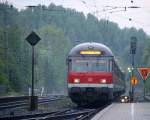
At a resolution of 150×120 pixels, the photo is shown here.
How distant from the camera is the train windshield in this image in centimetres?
3525

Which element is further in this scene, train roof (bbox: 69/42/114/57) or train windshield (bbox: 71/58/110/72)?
train roof (bbox: 69/42/114/57)

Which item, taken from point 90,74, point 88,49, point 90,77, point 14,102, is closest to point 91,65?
point 90,74

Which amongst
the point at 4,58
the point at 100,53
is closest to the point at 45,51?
the point at 4,58

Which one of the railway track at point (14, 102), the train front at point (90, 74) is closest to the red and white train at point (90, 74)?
the train front at point (90, 74)

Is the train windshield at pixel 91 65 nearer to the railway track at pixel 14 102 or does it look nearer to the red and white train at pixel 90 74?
the red and white train at pixel 90 74

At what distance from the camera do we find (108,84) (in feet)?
114

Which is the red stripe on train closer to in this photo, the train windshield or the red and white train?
the red and white train

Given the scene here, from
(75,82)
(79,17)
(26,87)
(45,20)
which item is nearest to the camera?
(75,82)

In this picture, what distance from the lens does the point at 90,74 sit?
3506 centimetres

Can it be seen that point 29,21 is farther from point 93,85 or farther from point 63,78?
point 93,85

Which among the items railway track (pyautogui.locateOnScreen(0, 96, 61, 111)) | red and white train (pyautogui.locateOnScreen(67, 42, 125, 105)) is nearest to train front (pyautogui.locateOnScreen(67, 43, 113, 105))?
red and white train (pyautogui.locateOnScreen(67, 42, 125, 105))

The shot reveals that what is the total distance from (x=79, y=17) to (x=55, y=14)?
19865 mm

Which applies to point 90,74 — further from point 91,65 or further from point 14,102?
point 14,102

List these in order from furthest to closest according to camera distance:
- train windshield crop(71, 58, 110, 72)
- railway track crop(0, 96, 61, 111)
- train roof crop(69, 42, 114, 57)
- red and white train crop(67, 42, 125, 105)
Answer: train roof crop(69, 42, 114, 57), train windshield crop(71, 58, 110, 72), red and white train crop(67, 42, 125, 105), railway track crop(0, 96, 61, 111)
